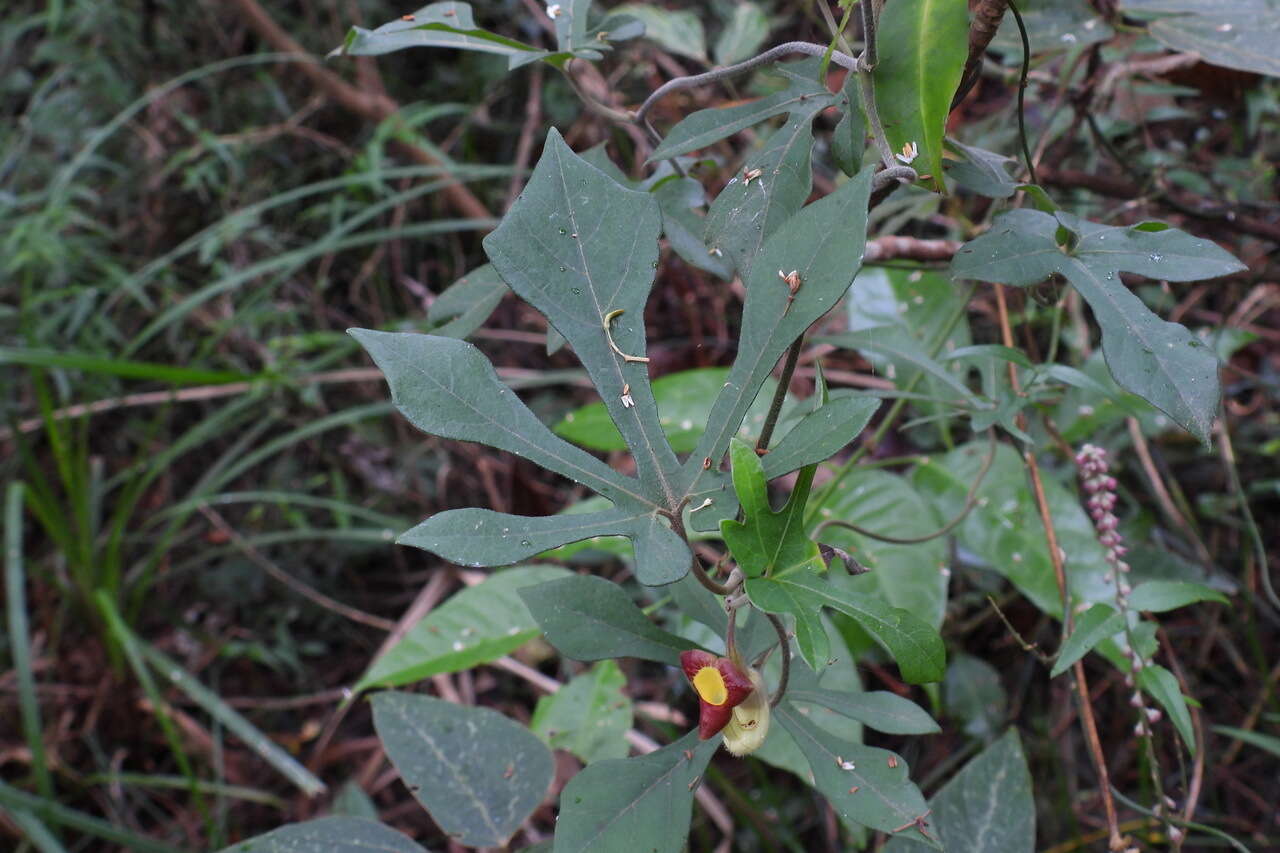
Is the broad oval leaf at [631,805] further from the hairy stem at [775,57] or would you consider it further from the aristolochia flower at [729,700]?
the hairy stem at [775,57]

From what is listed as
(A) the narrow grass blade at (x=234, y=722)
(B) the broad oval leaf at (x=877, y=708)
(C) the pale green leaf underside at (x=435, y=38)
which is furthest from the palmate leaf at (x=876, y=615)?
(A) the narrow grass blade at (x=234, y=722)

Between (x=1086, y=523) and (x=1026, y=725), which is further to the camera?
(x=1026, y=725)

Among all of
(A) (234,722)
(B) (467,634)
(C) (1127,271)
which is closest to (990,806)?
(C) (1127,271)

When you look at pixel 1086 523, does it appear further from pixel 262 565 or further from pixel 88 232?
pixel 88 232

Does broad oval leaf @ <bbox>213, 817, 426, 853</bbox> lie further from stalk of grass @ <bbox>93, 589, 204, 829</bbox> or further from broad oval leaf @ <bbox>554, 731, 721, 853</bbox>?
stalk of grass @ <bbox>93, 589, 204, 829</bbox>

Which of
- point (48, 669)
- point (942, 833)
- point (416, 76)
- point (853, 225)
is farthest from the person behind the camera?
point (416, 76)

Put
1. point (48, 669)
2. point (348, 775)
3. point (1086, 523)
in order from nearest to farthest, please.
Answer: point (1086, 523) < point (348, 775) < point (48, 669)

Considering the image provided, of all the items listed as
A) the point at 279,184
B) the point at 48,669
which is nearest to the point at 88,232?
the point at 279,184
